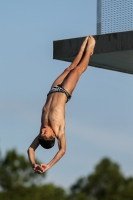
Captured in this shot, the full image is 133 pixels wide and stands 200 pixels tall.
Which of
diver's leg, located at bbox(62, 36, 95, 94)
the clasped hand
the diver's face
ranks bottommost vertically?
the clasped hand

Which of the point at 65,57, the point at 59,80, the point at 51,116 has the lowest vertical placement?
the point at 51,116

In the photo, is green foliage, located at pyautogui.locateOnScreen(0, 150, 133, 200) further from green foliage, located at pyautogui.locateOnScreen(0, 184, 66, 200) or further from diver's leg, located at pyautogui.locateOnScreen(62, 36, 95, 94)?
diver's leg, located at pyautogui.locateOnScreen(62, 36, 95, 94)

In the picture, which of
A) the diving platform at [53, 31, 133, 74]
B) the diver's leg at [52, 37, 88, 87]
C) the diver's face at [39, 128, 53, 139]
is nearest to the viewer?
the diver's face at [39, 128, 53, 139]

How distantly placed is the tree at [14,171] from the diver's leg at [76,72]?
3558 centimetres

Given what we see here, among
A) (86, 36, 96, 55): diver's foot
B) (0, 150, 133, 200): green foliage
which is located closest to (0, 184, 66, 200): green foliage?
(0, 150, 133, 200): green foliage

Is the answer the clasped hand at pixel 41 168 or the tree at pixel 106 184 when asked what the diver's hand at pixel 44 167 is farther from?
the tree at pixel 106 184

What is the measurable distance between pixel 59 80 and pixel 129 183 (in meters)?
40.5

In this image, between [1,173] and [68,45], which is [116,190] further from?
[68,45]

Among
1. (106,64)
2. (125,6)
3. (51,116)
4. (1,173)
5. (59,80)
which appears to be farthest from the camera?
(1,173)

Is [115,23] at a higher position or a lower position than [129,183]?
lower

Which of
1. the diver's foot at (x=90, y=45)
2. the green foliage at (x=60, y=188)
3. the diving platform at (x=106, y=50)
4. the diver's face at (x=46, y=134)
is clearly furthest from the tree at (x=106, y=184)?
the diver's face at (x=46, y=134)

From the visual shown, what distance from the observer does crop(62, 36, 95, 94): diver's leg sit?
1509 cm

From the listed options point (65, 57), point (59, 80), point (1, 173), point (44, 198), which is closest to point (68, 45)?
point (65, 57)

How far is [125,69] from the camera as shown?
63.9 ft
